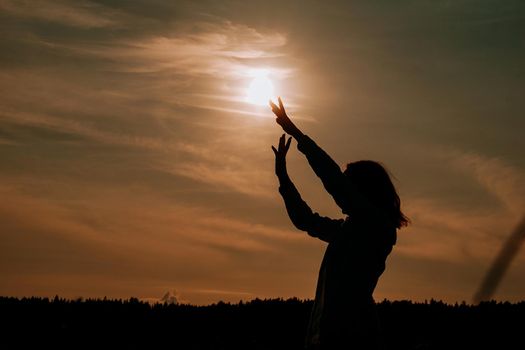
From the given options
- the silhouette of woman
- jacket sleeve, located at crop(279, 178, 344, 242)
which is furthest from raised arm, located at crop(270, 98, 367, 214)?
jacket sleeve, located at crop(279, 178, 344, 242)

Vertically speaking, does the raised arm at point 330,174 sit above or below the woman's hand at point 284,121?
below

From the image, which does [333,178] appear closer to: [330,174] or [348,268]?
[330,174]

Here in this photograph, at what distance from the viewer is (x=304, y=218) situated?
717cm

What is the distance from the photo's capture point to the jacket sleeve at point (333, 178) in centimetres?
593

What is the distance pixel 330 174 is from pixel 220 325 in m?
7.67

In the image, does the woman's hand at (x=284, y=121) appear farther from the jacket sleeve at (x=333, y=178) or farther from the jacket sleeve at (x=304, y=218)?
the jacket sleeve at (x=304, y=218)

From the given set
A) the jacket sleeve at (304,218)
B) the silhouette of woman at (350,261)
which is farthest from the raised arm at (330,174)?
the jacket sleeve at (304,218)

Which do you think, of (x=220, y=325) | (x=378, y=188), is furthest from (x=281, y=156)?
(x=220, y=325)

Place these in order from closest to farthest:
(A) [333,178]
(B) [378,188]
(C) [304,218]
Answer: (A) [333,178]
(B) [378,188]
(C) [304,218]

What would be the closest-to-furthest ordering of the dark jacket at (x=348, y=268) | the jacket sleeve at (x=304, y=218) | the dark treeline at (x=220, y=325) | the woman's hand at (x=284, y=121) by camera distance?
the dark jacket at (x=348, y=268) → the woman's hand at (x=284, y=121) → the jacket sleeve at (x=304, y=218) → the dark treeline at (x=220, y=325)

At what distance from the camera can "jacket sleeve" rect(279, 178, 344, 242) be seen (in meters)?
7.04

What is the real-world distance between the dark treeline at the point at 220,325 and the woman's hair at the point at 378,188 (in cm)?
618

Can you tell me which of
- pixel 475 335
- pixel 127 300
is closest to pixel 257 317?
pixel 127 300

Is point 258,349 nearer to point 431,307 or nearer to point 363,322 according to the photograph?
point 431,307
